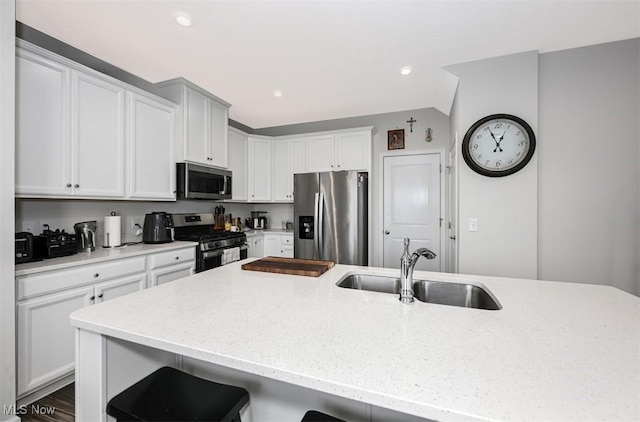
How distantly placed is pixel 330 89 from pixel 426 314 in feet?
8.50

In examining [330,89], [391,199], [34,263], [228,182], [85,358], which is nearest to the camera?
[85,358]

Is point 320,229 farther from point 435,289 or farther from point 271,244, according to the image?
point 435,289

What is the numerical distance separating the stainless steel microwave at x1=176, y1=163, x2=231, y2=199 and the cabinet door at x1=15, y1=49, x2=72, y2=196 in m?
0.98

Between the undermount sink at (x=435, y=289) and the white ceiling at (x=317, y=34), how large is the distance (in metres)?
1.68

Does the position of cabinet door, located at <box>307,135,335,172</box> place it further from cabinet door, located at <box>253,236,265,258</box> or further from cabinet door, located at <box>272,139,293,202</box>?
cabinet door, located at <box>253,236,265,258</box>

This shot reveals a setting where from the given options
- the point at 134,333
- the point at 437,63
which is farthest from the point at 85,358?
the point at 437,63

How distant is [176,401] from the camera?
920 mm

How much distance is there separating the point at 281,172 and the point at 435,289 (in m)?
3.12

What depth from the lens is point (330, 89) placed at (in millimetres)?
2994

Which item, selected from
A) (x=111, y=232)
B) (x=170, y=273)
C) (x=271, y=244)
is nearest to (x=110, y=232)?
(x=111, y=232)

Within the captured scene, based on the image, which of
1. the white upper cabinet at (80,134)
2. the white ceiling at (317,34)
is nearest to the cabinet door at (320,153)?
the white ceiling at (317,34)

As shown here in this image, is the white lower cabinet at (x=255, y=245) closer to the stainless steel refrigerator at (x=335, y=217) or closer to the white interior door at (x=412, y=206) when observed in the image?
the stainless steel refrigerator at (x=335, y=217)

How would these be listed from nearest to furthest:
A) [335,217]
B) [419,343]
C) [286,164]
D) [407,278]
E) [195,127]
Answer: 1. [419,343]
2. [407,278]
3. [195,127]
4. [335,217]
5. [286,164]

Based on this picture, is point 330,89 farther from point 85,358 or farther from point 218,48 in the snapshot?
point 85,358
